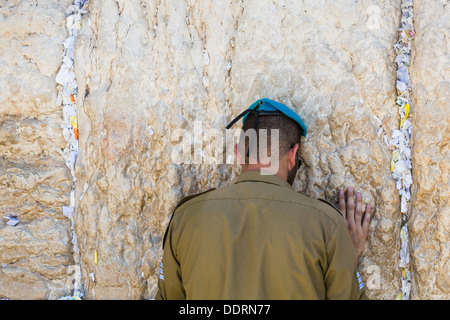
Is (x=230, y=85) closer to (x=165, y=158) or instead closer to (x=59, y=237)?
(x=165, y=158)

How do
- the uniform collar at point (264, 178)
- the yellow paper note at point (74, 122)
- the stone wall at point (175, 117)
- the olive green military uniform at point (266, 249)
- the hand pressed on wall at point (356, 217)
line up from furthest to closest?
the yellow paper note at point (74, 122) < the stone wall at point (175, 117) < the hand pressed on wall at point (356, 217) < the uniform collar at point (264, 178) < the olive green military uniform at point (266, 249)

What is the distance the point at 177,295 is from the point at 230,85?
1241mm

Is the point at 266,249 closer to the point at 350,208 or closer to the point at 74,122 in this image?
the point at 350,208

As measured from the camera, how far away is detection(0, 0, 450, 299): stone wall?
2.61m

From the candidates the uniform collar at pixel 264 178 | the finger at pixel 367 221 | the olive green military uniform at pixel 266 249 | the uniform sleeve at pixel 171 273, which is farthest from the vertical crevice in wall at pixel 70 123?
the finger at pixel 367 221

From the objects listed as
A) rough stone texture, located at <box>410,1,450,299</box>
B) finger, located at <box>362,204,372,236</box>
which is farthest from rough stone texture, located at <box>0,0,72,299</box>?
rough stone texture, located at <box>410,1,450,299</box>

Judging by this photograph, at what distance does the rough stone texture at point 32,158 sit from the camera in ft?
10.2

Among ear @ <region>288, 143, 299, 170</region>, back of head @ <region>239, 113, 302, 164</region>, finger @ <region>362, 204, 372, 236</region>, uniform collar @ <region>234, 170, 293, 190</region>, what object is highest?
back of head @ <region>239, 113, 302, 164</region>

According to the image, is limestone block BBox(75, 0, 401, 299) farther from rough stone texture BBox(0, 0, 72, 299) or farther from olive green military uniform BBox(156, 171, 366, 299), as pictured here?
olive green military uniform BBox(156, 171, 366, 299)

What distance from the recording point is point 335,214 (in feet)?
7.09

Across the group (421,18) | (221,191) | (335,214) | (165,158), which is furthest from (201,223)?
(421,18)

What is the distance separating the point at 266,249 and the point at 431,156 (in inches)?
43.6

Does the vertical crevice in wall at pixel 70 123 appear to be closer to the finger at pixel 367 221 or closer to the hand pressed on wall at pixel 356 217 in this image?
the hand pressed on wall at pixel 356 217

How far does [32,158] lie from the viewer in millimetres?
3131
